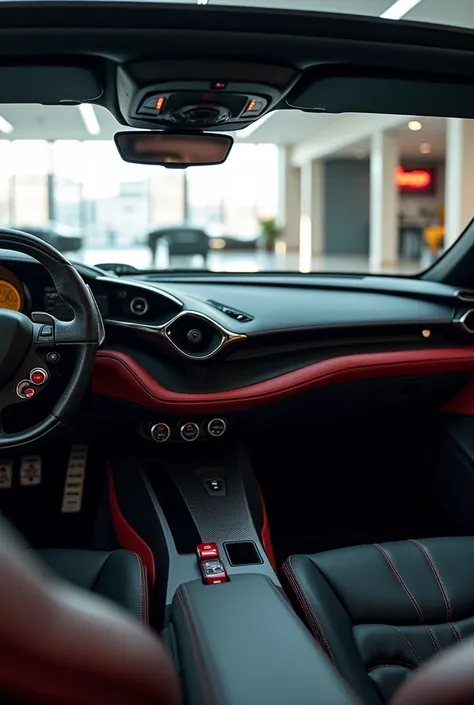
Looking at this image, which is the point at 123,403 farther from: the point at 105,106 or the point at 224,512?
the point at 105,106

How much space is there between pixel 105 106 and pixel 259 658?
1243mm

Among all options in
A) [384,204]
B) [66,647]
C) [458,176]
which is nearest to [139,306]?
[66,647]

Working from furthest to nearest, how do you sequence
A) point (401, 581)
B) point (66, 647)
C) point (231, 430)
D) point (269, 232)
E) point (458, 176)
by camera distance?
point (269, 232)
point (458, 176)
point (231, 430)
point (401, 581)
point (66, 647)

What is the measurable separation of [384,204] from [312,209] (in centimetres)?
533

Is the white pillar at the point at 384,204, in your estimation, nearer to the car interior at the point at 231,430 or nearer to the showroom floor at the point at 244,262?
the showroom floor at the point at 244,262

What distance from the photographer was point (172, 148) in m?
1.86

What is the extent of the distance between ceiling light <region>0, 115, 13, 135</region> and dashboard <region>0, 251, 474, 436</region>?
0.35 meters

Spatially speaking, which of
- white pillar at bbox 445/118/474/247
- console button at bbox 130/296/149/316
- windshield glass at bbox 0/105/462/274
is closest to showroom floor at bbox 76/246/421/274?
windshield glass at bbox 0/105/462/274

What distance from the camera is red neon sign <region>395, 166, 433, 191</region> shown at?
81.0ft

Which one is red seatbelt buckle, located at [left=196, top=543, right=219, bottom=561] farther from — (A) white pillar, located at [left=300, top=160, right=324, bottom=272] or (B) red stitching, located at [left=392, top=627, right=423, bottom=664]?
(A) white pillar, located at [left=300, top=160, right=324, bottom=272]

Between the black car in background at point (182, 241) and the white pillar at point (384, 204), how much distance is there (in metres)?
4.27

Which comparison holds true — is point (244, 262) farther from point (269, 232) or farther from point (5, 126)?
point (5, 126)

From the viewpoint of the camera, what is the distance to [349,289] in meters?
2.51

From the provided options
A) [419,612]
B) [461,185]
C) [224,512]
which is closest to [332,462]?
[224,512]
